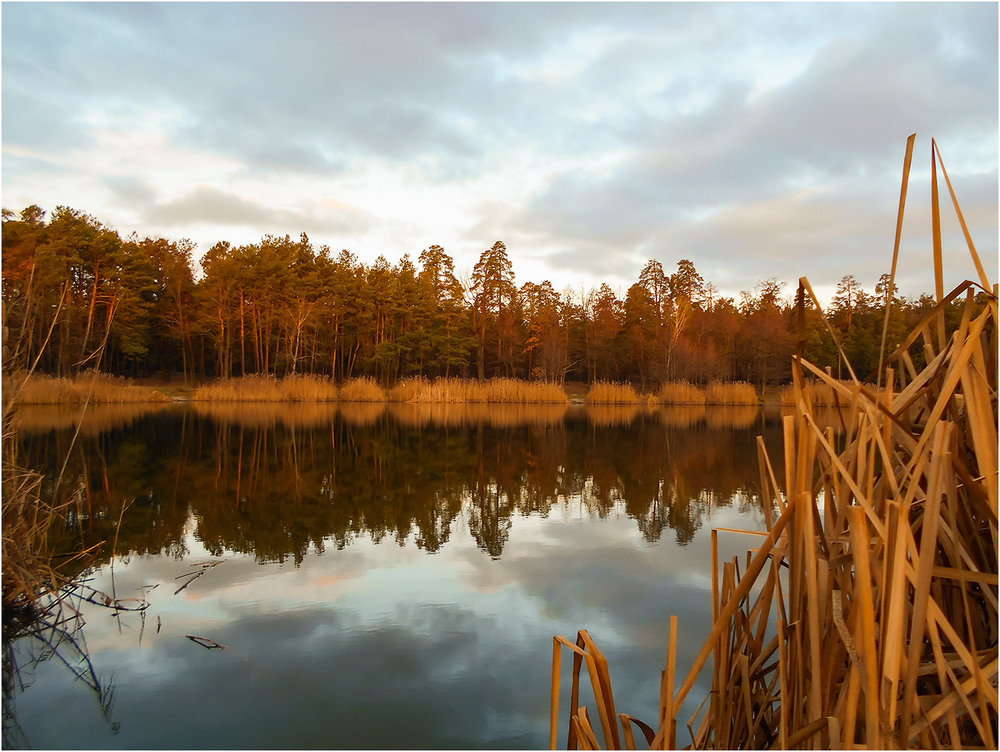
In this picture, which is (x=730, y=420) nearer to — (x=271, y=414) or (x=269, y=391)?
(x=271, y=414)

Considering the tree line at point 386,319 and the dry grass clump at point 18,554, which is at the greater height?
the tree line at point 386,319

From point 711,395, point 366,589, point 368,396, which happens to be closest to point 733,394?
point 711,395

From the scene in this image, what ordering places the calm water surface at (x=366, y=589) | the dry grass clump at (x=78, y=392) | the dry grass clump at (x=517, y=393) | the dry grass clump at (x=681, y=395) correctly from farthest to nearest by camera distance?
the dry grass clump at (x=681, y=395)
the dry grass clump at (x=517, y=393)
the dry grass clump at (x=78, y=392)
the calm water surface at (x=366, y=589)

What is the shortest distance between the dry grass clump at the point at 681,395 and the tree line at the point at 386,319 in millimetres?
4519

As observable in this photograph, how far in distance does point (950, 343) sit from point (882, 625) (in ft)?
1.86

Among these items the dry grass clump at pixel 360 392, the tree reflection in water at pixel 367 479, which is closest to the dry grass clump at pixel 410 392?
the dry grass clump at pixel 360 392

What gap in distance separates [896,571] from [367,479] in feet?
27.0

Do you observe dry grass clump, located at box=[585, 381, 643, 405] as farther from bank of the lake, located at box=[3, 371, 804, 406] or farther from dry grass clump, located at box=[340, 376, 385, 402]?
dry grass clump, located at box=[340, 376, 385, 402]

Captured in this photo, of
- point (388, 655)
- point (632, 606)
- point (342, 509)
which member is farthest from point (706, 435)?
point (388, 655)

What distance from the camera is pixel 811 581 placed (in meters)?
1.19

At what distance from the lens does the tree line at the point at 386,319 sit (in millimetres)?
32625

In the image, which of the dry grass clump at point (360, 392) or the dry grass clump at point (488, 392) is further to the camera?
the dry grass clump at point (360, 392)

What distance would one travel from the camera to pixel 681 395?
29.0m

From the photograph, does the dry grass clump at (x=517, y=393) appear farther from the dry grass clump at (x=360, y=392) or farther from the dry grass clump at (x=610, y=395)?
the dry grass clump at (x=360, y=392)
